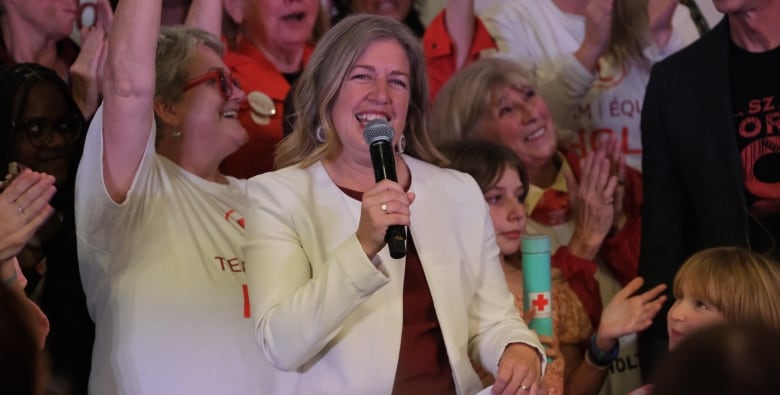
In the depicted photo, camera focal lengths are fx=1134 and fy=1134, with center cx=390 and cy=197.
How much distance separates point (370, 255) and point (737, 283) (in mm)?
969

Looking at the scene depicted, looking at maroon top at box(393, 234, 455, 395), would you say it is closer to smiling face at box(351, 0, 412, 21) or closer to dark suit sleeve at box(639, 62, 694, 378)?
dark suit sleeve at box(639, 62, 694, 378)

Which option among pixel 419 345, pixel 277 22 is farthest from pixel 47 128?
pixel 419 345

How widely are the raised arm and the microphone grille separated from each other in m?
0.63

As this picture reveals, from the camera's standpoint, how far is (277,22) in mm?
3578

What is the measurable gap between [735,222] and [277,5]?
60.5 inches

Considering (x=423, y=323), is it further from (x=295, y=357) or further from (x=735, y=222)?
(x=735, y=222)

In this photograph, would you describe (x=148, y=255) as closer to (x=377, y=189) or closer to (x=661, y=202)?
(x=377, y=189)

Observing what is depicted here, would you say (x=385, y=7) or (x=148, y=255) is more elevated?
(x=385, y=7)

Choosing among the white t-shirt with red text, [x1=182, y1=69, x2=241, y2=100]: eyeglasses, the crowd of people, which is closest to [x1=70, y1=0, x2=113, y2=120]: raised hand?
the crowd of people

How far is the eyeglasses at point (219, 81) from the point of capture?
3.07 meters

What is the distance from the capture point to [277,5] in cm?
357

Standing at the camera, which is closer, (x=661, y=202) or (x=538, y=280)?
(x=538, y=280)

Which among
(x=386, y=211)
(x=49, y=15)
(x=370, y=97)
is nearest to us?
(x=386, y=211)

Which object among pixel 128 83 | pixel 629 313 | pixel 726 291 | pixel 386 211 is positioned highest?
pixel 128 83
